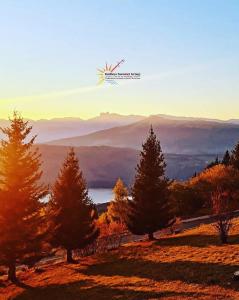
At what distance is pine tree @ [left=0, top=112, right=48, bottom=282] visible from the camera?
1371 inches

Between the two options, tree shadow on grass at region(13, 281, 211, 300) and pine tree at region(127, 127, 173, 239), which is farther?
pine tree at region(127, 127, 173, 239)

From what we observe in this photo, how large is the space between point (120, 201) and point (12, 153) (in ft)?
187

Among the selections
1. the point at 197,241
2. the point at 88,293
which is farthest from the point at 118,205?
the point at 88,293

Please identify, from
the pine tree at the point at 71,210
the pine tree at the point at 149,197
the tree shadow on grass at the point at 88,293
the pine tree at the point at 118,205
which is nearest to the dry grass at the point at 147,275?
the tree shadow on grass at the point at 88,293

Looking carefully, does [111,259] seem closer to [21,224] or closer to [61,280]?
[61,280]

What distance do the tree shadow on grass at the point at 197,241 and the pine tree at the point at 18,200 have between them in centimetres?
1365

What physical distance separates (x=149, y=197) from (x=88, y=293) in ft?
68.7

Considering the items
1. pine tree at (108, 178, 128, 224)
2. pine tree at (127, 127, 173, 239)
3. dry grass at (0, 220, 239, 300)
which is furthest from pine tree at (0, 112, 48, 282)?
pine tree at (108, 178, 128, 224)

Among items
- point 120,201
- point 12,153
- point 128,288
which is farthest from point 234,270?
point 120,201

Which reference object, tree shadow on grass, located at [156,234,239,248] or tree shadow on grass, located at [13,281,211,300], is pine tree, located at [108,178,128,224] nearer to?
tree shadow on grass, located at [156,234,239,248]

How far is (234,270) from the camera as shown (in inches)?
1117

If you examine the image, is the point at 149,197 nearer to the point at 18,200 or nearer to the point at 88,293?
the point at 18,200

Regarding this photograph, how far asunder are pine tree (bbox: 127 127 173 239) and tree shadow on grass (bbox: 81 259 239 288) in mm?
9757

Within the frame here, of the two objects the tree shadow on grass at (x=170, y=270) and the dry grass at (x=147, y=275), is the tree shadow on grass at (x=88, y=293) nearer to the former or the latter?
the dry grass at (x=147, y=275)
